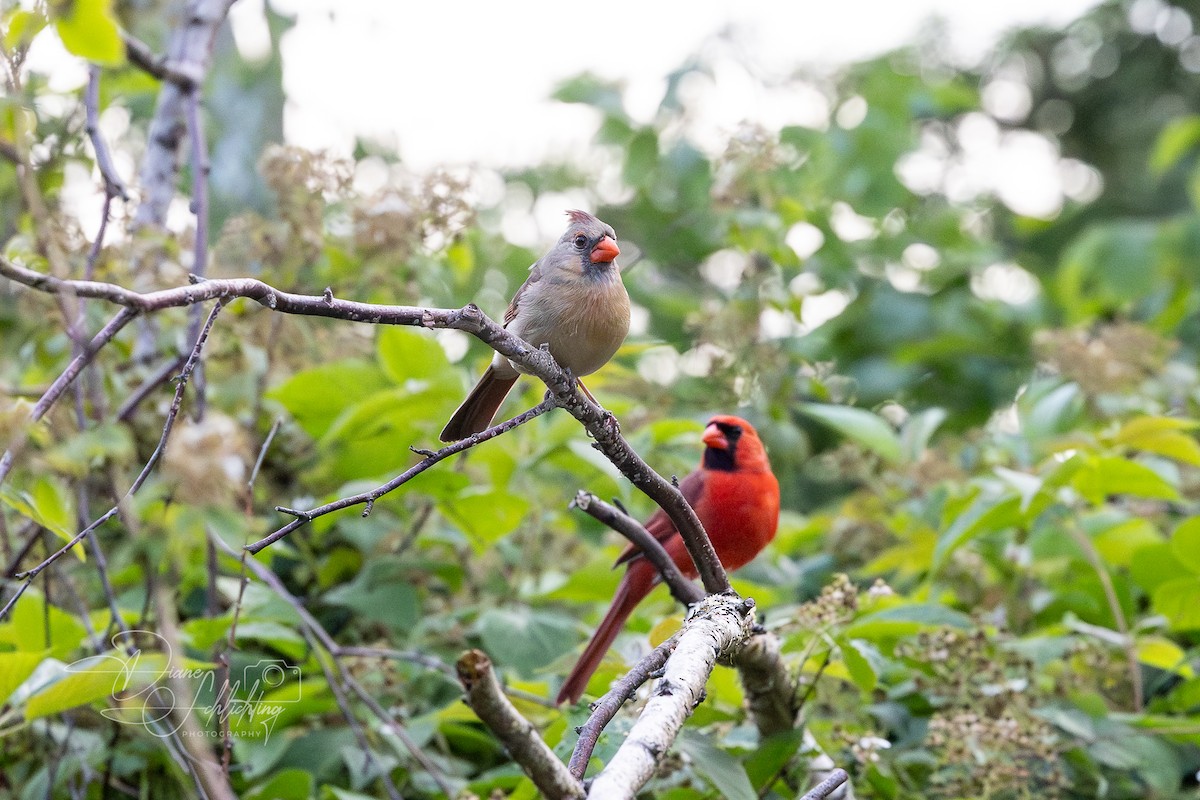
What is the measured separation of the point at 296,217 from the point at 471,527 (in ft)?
4.22

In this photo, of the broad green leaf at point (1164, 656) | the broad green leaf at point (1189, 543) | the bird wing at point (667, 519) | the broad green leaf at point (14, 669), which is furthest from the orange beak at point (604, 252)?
the broad green leaf at point (1164, 656)

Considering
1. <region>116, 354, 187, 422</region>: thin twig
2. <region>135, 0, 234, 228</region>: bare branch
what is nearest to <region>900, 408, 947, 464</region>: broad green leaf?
<region>116, 354, 187, 422</region>: thin twig

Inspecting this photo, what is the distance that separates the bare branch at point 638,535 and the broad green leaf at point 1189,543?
1308 mm

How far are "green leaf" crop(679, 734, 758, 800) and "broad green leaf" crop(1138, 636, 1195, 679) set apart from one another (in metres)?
1.44

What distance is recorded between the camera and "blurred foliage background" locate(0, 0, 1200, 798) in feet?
9.14

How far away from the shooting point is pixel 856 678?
2.68m

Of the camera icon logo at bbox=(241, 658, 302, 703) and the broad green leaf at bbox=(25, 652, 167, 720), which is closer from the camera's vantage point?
the broad green leaf at bbox=(25, 652, 167, 720)

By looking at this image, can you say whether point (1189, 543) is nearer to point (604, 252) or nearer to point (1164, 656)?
point (1164, 656)

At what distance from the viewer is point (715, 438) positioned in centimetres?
376

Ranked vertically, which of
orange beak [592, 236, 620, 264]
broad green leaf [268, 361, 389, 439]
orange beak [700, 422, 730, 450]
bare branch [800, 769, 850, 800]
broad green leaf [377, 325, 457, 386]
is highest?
broad green leaf [377, 325, 457, 386]

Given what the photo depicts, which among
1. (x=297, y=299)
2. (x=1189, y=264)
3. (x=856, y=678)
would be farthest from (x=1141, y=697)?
(x=1189, y=264)

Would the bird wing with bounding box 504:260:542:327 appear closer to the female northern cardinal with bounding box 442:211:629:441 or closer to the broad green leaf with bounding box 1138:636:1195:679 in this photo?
the female northern cardinal with bounding box 442:211:629:441

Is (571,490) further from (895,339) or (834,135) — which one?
(834,135)

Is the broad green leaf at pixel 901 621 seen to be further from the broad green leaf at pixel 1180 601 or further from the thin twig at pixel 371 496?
the thin twig at pixel 371 496
